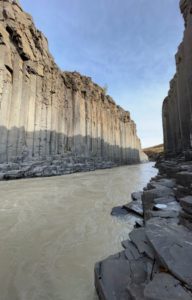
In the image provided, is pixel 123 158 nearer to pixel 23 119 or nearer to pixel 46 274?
pixel 23 119

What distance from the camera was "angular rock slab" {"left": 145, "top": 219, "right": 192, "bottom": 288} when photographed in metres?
1.70

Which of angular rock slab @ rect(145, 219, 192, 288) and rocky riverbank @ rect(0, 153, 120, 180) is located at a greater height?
rocky riverbank @ rect(0, 153, 120, 180)

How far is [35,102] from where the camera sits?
19156mm

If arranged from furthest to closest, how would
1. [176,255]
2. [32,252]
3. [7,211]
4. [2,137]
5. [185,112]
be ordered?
[2,137] → [185,112] → [7,211] → [32,252] → [176,255]

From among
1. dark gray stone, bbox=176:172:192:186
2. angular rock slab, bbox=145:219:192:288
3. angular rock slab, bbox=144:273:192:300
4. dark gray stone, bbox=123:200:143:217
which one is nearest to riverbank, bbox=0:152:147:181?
dark gray stone, bbox=123:200:143:217

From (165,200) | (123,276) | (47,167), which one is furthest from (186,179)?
(47,167)

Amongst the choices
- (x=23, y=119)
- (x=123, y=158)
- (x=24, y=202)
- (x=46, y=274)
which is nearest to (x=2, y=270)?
(x=46, y=274)

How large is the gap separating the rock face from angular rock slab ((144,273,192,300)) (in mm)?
14912

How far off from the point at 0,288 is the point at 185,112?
11179 mm

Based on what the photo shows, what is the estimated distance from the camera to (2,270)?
2.57 metres

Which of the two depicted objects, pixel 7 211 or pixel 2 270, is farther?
pixel 7 211

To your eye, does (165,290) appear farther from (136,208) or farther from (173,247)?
(136,208)

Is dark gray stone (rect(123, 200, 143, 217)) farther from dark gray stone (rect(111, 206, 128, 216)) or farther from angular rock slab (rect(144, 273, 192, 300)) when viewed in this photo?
angular rock slab (rect(144, 273, 192, 300))

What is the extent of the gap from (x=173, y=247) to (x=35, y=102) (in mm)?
19083
